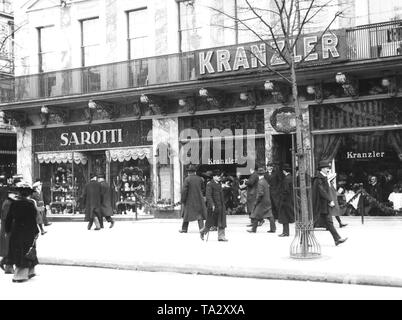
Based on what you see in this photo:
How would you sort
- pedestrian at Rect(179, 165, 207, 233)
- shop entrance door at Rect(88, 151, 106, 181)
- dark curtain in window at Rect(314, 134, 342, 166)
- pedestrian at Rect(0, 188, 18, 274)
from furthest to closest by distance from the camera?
shop entrance door at Rect(88, 151, 106, 181), dark curtain in window at Rect(314, 134, 342, 166), pedestrian at Rect(179, 165, 207, 233), pedestrian at Rect(0, 188, 18, 274)

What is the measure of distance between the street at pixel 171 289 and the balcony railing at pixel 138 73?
1054cm

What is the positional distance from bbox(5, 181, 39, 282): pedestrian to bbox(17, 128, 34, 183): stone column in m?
15.4

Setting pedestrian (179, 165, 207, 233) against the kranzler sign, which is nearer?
pedestrian (179, 165, 207, 233)

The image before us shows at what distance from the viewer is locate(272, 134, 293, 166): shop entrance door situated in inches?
755

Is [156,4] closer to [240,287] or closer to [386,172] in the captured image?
[386,172]

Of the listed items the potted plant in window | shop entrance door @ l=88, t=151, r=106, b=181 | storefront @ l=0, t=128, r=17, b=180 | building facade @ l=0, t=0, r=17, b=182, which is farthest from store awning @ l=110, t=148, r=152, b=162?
storefront @ l=0, t=128, r=17, b=180

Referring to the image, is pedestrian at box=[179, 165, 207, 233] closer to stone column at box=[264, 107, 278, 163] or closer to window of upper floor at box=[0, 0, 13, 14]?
stone column at box=[264, 107, 278, 163]

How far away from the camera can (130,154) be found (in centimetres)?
2189

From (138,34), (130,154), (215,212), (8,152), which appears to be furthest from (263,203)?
(8,152)

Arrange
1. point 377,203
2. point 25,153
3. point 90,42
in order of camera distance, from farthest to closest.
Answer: point 25,153 < point 90,42 < point 377,203

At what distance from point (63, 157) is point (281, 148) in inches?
369

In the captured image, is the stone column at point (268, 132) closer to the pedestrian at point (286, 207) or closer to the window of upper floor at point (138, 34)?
the pedestrian at point (286, 207)

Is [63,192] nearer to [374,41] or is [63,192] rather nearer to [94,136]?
[94,136]
